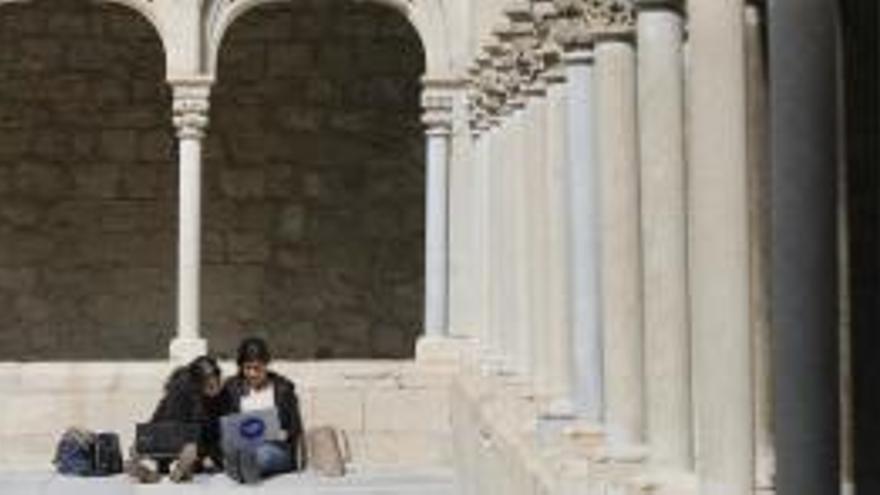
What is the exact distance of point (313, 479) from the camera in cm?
1105

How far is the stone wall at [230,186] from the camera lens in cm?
1659

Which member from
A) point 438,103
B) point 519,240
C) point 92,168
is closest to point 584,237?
point 519,240

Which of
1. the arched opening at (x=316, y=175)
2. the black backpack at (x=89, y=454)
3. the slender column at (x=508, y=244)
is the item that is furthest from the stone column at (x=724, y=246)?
the arched opening at (x=316, y=175)

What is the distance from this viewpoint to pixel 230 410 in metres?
11.1

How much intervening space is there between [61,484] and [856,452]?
6.59 m

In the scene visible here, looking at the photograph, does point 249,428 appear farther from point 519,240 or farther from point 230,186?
point 230,186

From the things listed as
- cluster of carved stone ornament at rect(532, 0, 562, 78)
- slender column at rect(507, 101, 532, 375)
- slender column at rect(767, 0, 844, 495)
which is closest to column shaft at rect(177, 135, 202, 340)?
slender column at rect(507, 101, 532, 375)

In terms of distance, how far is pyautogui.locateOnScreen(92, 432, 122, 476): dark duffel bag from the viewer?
11430 mm

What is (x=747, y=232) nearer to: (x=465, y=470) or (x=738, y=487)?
(x=738, y=487)

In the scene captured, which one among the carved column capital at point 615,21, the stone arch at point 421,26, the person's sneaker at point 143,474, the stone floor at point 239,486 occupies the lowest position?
the stone floor at point 239,486

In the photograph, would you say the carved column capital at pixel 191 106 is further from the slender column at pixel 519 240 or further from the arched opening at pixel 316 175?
the arched opening at pixel 316 175

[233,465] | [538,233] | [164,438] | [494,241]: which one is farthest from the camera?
[494,241]

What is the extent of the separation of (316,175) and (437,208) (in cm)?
358

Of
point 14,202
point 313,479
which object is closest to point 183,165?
point 313,479
